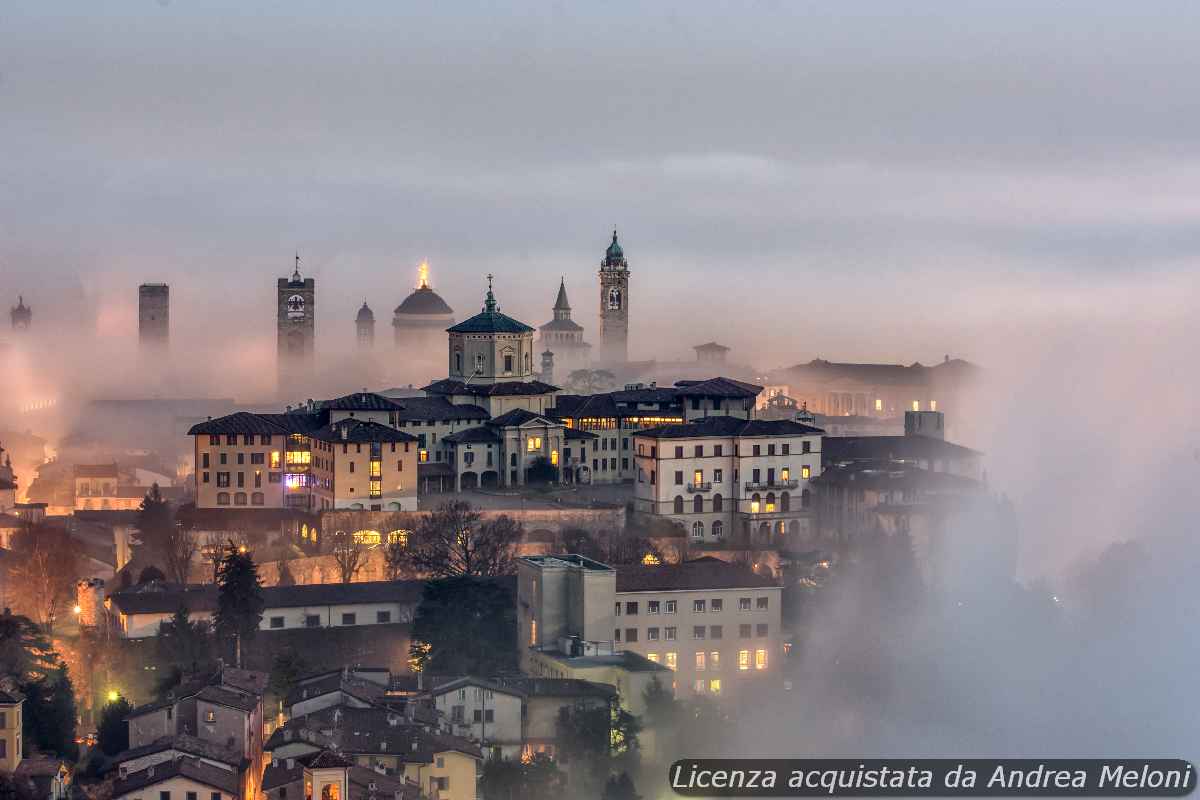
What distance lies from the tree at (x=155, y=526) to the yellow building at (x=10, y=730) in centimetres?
1066

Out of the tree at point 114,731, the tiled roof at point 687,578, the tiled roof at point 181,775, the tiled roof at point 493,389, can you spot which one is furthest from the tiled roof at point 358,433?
the tiled roof at point 181,775

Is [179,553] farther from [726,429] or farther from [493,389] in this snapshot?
[726,429]

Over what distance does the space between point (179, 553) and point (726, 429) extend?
1013 cm

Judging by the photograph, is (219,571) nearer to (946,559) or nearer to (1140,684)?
(946,559)

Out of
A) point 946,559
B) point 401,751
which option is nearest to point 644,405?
point 946,559

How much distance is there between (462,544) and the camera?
38906 mm

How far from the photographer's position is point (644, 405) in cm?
4703

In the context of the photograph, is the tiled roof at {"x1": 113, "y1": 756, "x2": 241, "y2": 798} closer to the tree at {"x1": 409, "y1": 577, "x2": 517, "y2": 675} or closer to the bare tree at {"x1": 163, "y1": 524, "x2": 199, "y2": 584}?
the tree at {"x1": 409, "y1": 577, "x2": 517, "y2": 675}

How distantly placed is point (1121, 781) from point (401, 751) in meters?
12.5

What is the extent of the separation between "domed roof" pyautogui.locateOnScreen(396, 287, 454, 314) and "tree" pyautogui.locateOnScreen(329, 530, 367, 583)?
44.7m

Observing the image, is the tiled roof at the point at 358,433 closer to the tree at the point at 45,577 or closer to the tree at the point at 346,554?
the tree at the point at 346,554

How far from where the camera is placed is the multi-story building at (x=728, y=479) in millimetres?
42594

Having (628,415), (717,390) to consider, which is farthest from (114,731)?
(717,390)

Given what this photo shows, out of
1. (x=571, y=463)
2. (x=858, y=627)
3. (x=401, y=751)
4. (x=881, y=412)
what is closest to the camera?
(x=401, y=751)
